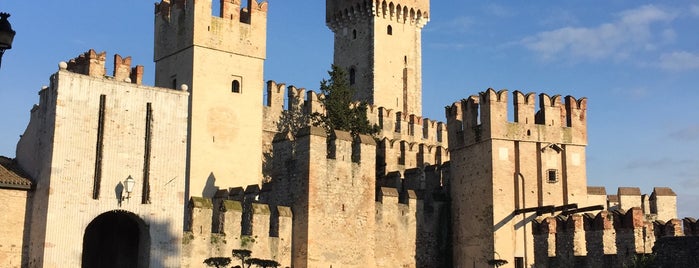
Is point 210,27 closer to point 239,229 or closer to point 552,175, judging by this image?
point 239,229

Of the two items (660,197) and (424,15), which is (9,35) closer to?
(660,197)

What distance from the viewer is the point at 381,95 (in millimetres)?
58000

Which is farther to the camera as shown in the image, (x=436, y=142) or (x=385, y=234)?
(x=436, y=142)

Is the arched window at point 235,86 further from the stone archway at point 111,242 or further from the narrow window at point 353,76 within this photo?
the narrow window at point 353,76

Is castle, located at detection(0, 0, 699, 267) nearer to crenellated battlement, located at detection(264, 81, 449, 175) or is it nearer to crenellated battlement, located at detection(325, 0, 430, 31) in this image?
crenellated battlement, located at detection(264, 81, 449, 175)

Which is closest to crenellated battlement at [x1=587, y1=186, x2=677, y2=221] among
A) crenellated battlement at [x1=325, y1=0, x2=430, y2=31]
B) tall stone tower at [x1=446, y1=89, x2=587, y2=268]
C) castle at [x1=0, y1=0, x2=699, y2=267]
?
castle at [x1=0, y1=0, x2=699, y2=267]

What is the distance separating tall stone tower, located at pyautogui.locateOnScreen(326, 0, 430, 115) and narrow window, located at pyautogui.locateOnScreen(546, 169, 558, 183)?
21.1 meters

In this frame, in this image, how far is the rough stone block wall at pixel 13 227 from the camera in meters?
27.2

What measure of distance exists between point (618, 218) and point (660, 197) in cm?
1193

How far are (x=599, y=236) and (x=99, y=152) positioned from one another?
16994 mm

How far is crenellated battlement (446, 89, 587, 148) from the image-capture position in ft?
122

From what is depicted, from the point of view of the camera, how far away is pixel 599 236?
32.2 meters

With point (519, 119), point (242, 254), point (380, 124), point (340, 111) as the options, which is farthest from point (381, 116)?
point (242, 254)

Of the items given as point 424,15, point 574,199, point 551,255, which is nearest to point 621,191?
point 574,199
